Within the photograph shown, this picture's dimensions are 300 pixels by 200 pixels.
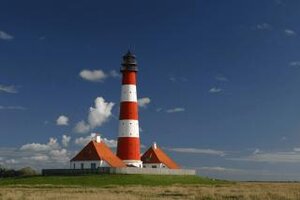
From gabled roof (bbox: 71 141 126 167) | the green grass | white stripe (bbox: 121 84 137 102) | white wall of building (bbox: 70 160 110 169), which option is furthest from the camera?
white wall of building (bbox: 70 160 110 169)

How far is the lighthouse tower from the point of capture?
237ft

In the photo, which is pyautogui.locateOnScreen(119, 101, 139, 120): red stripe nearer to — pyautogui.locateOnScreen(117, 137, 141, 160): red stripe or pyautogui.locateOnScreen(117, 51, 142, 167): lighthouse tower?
pyautogui.locateOnScreen(117, 51, 142, 167): lighthouse tower

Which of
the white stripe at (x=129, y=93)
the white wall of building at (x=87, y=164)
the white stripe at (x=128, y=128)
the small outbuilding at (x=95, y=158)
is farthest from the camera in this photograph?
the white wall of building at (x=87, y=164)

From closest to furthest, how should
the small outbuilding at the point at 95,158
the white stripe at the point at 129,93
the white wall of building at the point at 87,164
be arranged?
1. the white stripe at the point at 129,93
2. the small outbuilding at the point at 95,158
3. the white wall of building at the point at 87,164

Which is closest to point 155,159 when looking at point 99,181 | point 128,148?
point 128,148

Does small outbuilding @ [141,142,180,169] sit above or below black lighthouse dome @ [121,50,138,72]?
below

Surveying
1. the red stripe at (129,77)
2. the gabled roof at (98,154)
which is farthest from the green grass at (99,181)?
the red stripe at (129,77)

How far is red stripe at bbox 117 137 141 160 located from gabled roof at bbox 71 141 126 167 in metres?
0.97

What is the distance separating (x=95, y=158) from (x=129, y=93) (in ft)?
33.2

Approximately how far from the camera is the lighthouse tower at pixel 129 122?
72.3 m

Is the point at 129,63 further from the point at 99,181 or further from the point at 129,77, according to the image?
the point at 99,181

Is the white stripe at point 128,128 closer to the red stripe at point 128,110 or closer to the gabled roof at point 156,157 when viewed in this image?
the red stripe at point 128,110

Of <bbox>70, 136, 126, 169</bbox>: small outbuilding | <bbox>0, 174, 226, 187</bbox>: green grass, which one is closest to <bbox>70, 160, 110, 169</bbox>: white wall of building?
<bbox>70, 136, 126, 169</bbox>: small outbuilding

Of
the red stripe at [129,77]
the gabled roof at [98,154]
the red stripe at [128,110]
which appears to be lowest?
the gabled roof at [98,154]
